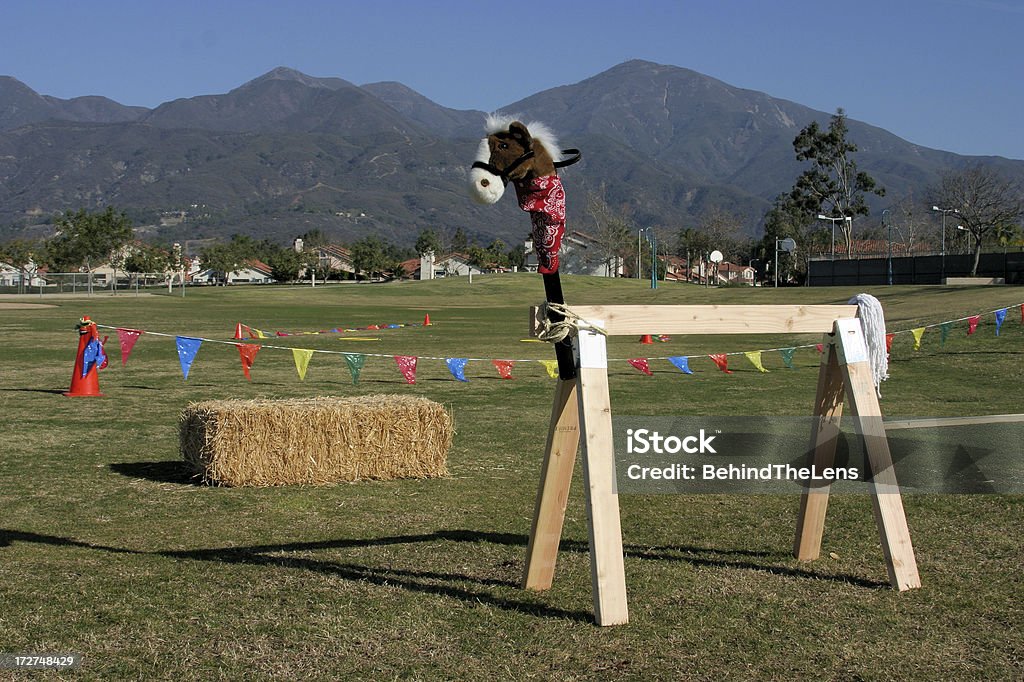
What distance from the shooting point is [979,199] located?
87.7m

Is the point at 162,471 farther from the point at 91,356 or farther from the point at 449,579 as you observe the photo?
Result: the point at 91,356

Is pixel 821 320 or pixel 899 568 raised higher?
pixel 821 320

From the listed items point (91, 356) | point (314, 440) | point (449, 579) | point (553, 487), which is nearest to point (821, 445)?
point (553, 487)

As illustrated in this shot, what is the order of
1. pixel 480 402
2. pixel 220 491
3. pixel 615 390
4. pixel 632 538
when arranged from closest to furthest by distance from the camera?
pixel 632 538 < pixel 220 491 < pixel 480 402 < pixel 615 390

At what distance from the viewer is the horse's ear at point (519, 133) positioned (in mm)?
6250

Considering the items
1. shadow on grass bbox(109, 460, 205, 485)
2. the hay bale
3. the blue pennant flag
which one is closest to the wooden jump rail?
the hay bale

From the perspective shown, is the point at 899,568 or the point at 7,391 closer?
the point at 899,568

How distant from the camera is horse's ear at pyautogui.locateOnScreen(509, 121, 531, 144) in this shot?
20.5 ft

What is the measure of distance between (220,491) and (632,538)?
4.05 metres

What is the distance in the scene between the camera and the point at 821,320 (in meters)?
6.76

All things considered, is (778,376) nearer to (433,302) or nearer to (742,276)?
(433,302)

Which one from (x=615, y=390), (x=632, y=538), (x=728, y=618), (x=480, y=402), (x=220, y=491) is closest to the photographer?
(x=728, y=618)

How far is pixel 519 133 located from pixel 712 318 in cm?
160

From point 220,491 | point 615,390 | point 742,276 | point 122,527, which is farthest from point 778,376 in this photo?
point 742,276
